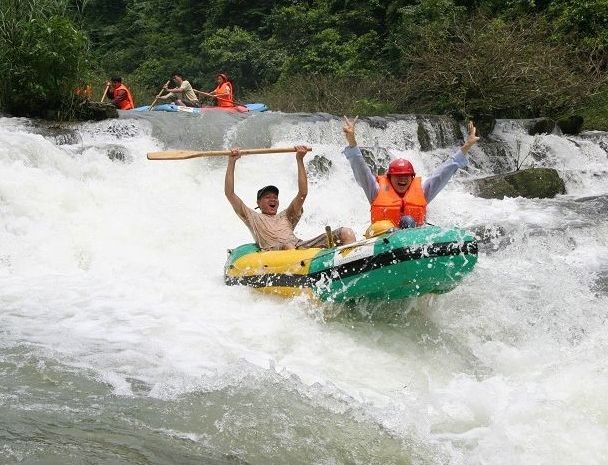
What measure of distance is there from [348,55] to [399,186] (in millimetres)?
14924

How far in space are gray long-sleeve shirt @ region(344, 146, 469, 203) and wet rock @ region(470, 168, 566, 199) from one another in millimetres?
5299

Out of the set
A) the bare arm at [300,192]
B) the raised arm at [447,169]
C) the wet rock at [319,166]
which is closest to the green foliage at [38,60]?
the wet rock at [319,166]

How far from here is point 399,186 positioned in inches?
216

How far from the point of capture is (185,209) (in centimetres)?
855

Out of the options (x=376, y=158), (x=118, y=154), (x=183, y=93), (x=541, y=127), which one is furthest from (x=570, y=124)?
(x=118, y=154)

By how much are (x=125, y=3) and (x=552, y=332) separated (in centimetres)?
2760

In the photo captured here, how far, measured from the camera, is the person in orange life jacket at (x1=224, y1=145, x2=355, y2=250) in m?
5.67

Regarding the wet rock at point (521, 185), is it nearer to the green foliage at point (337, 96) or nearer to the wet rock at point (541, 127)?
the wet rock at point (541, 127)

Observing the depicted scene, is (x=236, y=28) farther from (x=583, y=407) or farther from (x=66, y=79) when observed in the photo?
(x=583, y=407)

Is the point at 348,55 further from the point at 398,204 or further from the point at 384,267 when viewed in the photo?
the point at 384,267

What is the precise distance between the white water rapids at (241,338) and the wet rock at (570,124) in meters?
5.49

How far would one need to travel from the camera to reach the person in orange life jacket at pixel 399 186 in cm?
538

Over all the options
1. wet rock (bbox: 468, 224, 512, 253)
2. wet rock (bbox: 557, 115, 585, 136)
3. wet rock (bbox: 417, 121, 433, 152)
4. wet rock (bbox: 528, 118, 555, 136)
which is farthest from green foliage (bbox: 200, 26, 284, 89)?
wet rock (bbox: 468, 224, 512, 253)

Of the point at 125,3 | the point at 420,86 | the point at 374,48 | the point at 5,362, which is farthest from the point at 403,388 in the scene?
the point at 125,3
